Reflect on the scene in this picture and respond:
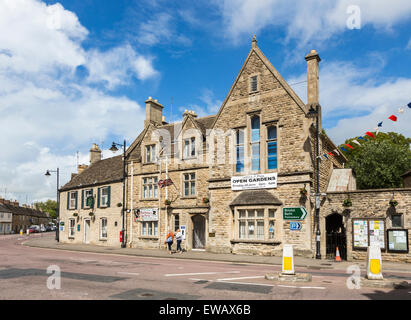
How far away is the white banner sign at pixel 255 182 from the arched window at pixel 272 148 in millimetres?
783

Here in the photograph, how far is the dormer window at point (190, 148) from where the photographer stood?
2733cm

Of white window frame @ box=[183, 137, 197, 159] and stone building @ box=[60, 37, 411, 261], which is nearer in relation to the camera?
stone building @ box=[60, 37, 411, 261]

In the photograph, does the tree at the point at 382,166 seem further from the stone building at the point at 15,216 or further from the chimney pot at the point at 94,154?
the stone building at the point at 15,216

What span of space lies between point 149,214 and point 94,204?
28.6ft

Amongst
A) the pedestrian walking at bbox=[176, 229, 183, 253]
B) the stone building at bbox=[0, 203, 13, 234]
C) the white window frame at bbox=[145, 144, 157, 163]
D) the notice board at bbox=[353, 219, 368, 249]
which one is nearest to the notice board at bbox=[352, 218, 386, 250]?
the notice board at bbox=[353, 219, 368, 249]

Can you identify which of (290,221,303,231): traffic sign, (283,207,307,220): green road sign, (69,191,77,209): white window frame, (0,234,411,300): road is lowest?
(0,234,411,300): road

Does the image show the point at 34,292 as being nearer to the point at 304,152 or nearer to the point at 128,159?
the point at 304,152

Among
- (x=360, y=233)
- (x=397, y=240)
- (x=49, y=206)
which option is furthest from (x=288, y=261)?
(x=49, y=206)

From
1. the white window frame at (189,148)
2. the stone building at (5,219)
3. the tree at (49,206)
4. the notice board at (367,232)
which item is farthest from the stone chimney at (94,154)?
the tree at (49,206)

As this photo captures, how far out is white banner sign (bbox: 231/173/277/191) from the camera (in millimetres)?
22688

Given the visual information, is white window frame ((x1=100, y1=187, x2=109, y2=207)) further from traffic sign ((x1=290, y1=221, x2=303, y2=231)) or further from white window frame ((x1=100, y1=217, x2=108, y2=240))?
traffic sign ((x1=290, y1=221, x2=303, y2=231))

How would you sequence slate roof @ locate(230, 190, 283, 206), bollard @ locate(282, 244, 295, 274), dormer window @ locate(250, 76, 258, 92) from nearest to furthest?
bollard @ locate(282, 244, 295, 274)
slate roof @ locate(230, 190, 283, 206)
dormer window @ locate(250, 76, 258, 92)

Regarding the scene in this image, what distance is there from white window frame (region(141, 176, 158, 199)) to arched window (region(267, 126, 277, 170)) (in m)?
10.2

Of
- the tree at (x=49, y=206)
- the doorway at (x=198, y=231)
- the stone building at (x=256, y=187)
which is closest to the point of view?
the stone building at (x=256, y=187)
